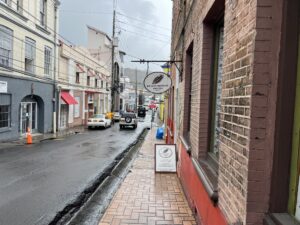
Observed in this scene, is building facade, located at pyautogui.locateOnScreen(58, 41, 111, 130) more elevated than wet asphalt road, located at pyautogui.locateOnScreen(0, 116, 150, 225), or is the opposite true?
building facade, located at pyautogui.locateOnScreen(58, 41, 111, 130)

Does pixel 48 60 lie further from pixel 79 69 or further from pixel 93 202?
pixel 93 202

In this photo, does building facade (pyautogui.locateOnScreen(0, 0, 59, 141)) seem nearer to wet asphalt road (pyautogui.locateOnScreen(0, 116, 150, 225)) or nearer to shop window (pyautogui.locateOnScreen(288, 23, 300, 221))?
wet asphalt road (pyautogui.locateOnScreen(0, 116, 150, 225))

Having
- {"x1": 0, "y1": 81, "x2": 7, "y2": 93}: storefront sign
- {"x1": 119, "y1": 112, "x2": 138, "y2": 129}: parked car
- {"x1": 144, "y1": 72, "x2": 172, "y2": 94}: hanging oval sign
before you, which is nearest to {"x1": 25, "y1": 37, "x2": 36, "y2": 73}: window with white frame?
{"x1": 0, "y1": 81, "x2": 7, "y2": 93}: storefront sign

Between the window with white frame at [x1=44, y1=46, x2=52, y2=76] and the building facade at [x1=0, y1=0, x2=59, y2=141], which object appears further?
the window with white frame at [x1=44, y1=46, x2=52, y2=76]

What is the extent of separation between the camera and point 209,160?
15.7ft

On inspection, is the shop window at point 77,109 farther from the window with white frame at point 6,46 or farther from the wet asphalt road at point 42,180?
the wet asphalt road at point 42,180

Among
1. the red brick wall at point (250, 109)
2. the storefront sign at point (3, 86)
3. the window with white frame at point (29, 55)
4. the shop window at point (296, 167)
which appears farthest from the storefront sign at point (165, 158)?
the window with white frame at point (29, 55)

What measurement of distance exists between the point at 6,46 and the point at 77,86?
14.6 metres

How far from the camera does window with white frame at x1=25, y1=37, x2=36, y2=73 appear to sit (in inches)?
828

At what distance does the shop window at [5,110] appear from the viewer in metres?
18.2

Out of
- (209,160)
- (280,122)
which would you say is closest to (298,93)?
(280,122)

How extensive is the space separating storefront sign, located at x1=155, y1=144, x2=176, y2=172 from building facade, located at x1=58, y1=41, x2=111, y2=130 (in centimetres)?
1857

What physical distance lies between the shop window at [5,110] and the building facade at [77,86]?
7665 mm

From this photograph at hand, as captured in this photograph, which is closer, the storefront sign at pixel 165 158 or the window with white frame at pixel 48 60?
the storefront sign at pixel 165 158
